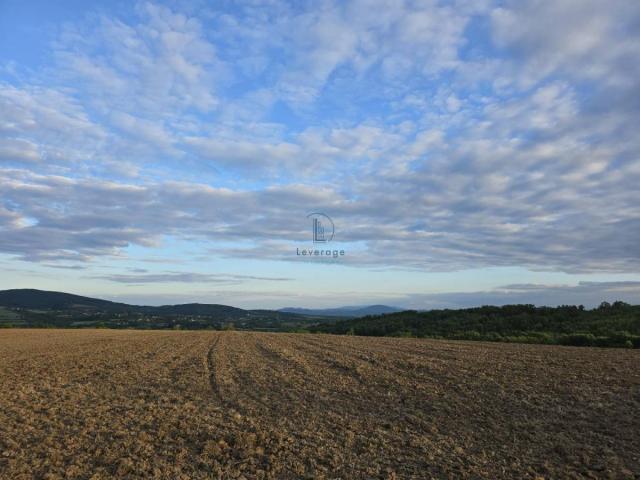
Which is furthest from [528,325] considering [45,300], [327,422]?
[45,300]

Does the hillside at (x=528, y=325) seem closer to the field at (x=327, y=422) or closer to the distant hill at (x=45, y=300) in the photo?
the field at (x=327, y=422)

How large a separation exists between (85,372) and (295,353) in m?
9.89

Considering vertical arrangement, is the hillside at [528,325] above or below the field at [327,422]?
above

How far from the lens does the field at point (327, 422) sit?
7.29 metres

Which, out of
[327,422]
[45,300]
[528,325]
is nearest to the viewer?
[327,422]

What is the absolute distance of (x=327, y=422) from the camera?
9891 millimetres

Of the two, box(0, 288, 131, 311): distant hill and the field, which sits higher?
box(0, 288, 131, 311): distant hill

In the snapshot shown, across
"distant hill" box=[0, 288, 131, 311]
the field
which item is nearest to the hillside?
the field

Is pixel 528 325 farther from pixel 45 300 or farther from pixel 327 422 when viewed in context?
pixel 45 300

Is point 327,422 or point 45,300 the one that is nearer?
point 327,422

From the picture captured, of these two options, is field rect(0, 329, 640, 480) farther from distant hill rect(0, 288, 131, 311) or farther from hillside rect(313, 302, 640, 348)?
distant hill rect(0, 288, 131, 311)

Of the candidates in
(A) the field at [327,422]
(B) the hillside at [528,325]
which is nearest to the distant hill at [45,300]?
(B) the hillside at [528,325]

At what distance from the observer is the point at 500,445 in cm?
831

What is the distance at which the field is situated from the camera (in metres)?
7.29
